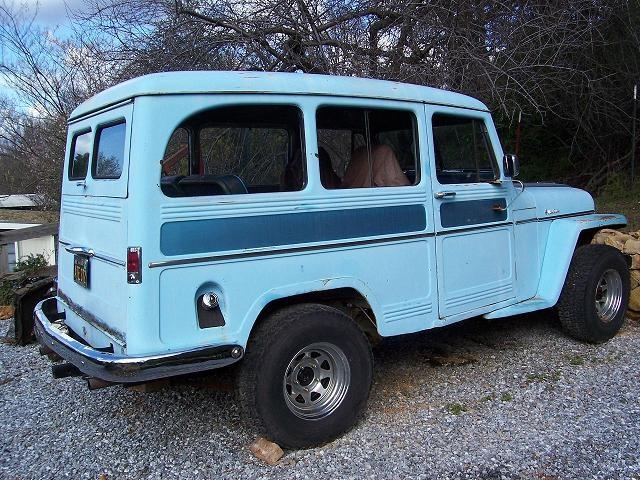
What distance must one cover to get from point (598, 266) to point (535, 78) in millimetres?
3856

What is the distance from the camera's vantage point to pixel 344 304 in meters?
3.93

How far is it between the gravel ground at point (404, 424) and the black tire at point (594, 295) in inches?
7.3

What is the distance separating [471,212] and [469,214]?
0.10 ft

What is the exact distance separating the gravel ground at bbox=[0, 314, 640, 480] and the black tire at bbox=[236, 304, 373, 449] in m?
0.17

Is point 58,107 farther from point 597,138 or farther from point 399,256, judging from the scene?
point 597,138

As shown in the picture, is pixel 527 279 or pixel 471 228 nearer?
pixel 471 228

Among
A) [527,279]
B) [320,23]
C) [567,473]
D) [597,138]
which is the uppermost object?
[320,23]

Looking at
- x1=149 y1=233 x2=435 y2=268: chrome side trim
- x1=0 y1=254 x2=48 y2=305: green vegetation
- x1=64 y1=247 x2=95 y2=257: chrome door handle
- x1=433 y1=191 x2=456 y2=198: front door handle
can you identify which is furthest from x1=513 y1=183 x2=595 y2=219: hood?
x1=0 y1=254 x2=48 y2=305: green vegetation

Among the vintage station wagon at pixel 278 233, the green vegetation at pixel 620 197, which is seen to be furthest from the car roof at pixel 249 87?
the green vegetation at pixel 620 197

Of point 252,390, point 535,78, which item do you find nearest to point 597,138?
point 535,78

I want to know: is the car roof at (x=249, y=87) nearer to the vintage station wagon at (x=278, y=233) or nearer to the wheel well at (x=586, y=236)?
the vintage station wagon at (x=278, y=233)

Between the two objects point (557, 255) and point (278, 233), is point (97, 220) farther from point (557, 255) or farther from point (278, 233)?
point (557, 255)

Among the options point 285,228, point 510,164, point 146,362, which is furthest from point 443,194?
point 146,362

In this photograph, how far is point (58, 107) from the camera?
10.8 m
